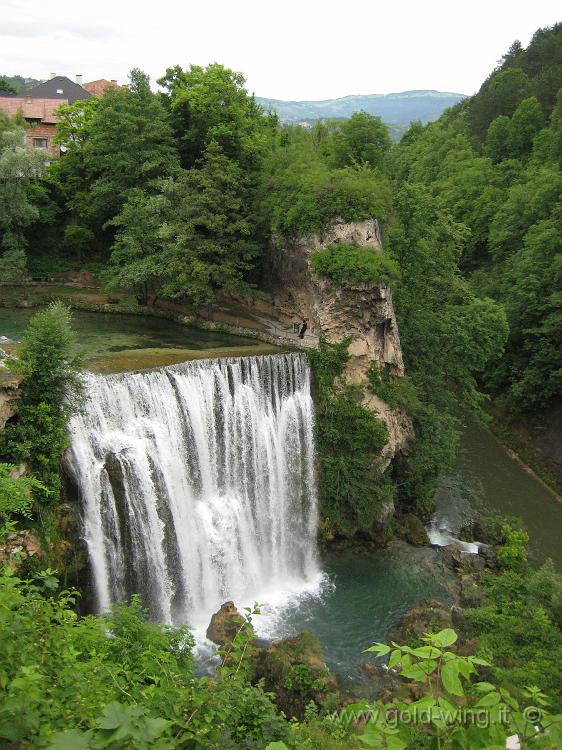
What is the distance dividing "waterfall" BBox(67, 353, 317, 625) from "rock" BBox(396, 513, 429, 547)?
332 centimetres

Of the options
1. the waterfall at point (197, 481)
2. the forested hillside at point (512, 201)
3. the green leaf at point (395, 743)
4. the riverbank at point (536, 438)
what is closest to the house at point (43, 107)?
the forested hillside at point (512, 201)

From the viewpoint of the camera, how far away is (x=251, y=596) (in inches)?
692

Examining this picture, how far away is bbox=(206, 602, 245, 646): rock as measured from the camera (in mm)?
14812

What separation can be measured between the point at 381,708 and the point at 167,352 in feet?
57.7

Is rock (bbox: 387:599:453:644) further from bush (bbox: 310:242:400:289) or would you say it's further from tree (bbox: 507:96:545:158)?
tree (bbox: 507:96:545:158)

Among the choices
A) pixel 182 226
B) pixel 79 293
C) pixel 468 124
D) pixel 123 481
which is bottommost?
pixel 123 481

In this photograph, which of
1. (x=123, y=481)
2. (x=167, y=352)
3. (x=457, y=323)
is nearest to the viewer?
(x=123, y=481)

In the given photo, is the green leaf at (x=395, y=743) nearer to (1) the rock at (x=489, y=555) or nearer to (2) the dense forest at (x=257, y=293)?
(2) the dense forest at (x=257, y=293)

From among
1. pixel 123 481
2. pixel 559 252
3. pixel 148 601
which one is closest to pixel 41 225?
pixel 123 481

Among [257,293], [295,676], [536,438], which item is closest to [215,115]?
[257,293]

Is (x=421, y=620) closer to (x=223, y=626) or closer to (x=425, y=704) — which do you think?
(x=223, y=626)

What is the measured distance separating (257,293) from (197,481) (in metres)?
9.90

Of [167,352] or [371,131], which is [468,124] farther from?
[167,352]

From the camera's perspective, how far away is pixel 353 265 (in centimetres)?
2044
